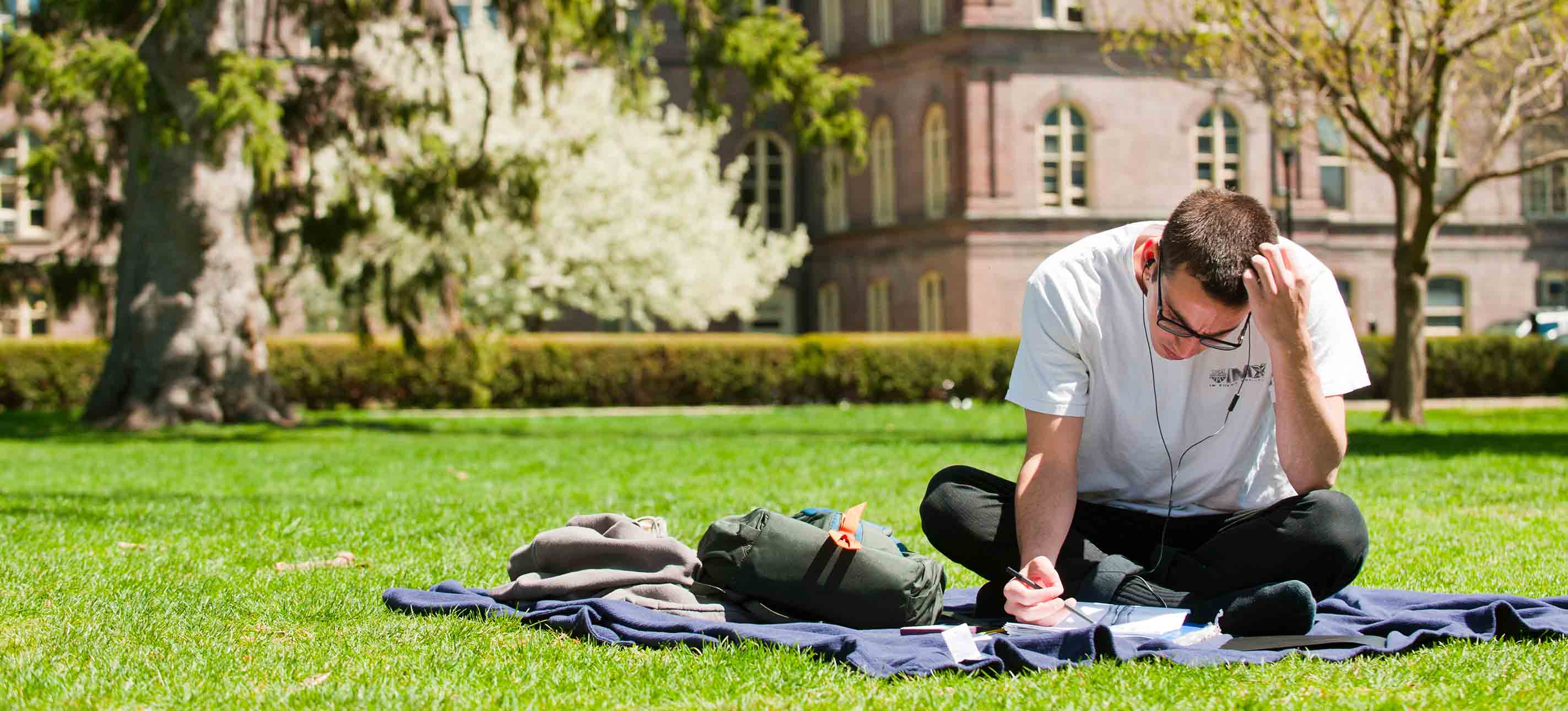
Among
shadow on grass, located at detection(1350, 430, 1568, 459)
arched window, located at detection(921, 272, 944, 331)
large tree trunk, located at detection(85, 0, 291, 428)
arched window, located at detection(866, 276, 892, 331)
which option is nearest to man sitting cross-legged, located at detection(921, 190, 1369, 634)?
shadow on grass, located at detection(1350, 430, 1568, 459)

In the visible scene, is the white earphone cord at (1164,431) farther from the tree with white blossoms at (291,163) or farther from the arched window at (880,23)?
the arched window at (880,23)

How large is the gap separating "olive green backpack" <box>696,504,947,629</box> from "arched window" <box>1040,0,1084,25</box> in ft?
88.8

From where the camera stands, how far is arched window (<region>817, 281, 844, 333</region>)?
3519 cm

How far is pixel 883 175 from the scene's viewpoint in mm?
33469

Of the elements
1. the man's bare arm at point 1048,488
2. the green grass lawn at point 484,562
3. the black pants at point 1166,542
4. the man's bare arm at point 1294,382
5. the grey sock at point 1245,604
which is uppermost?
the man's bare arm at point 1294,382

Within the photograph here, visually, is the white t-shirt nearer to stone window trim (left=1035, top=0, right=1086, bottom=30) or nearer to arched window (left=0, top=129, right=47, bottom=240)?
stone window trim (left=1035, top=0, right=1086, bottom=30)

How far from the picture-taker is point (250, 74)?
12.8 meters

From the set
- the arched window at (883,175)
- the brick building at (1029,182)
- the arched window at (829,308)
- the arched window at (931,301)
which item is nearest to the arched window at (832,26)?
the brick building at (1029,182)

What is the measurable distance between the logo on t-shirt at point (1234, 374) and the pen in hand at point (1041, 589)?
29.9 inches

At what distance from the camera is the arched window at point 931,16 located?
30.7m

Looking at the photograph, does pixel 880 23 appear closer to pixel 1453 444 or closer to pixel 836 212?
pixel 836 212

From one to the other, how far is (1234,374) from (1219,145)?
28.0 metres

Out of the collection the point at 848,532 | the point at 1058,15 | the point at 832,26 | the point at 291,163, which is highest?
the point at 832,26

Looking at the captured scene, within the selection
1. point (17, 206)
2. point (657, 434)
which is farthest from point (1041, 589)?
point (17, 206)
